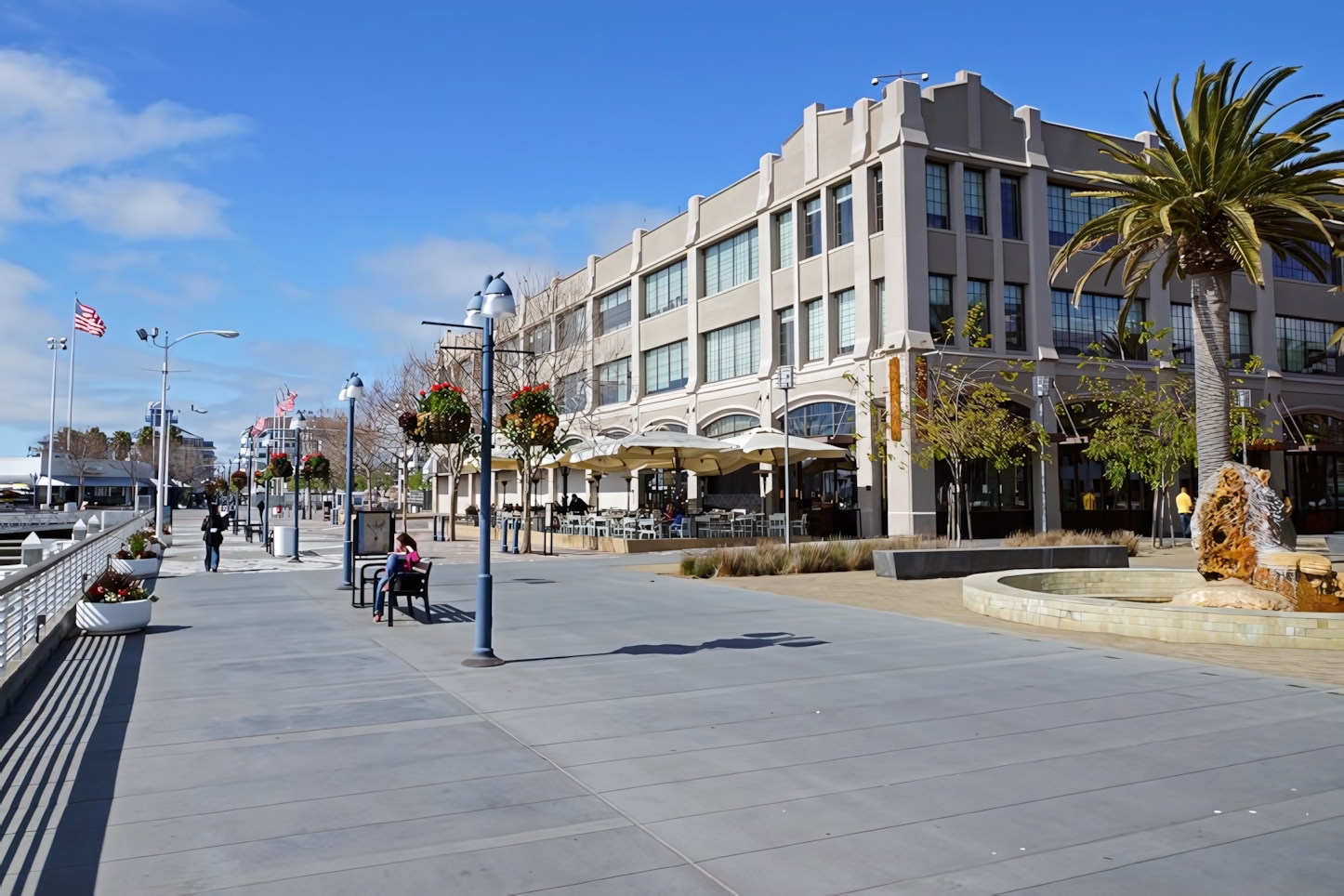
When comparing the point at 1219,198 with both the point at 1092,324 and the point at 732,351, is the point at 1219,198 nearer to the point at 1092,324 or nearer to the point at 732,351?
the point at 1092,324

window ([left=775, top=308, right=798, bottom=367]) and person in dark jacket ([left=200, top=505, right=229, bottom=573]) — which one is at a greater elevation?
window ([left=775, top=308, right=798, bottom=367])

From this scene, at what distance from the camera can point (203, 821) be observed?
210 inches

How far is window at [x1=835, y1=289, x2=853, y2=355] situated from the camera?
34281 millimetres

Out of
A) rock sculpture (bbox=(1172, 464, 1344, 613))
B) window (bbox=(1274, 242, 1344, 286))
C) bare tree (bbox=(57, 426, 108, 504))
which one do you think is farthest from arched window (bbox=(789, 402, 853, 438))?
bare tree (bbox=(57, 426, 108, 504))

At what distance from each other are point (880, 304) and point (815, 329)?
3388 millimetres

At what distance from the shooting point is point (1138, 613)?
477 inches

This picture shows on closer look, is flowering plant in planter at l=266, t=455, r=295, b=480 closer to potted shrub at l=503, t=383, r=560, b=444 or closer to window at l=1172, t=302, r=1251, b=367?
potted shrub at l=503, t=383, r=560, b=444

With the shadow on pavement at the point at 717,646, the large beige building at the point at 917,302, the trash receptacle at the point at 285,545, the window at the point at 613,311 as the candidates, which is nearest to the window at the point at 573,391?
the window at the point at 613,311

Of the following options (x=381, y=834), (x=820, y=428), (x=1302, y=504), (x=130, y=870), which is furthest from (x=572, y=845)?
(x=1302, y=504)

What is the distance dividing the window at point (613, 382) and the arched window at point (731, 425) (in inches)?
309

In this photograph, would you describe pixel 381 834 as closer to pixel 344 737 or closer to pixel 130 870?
pixel 130 870

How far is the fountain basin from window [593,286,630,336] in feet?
113

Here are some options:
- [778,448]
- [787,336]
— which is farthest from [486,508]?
[787,336]

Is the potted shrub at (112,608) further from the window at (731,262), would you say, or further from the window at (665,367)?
the window at (665,367)
